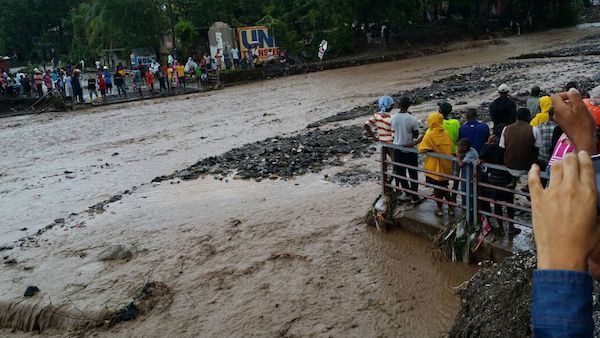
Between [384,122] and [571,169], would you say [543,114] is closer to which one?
[384,122]

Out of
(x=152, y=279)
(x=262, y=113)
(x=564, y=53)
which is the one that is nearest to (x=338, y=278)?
(x=152, y=279)

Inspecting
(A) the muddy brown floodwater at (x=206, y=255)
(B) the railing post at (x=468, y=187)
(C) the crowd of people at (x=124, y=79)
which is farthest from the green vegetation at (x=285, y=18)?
(B) the railing post at (x=468, y=187)

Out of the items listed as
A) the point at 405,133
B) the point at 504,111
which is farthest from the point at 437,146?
the point at 504,111

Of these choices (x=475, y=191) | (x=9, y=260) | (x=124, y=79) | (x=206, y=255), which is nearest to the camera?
(x=475, y=191)

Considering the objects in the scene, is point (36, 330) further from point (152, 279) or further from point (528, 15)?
point (528, 15)

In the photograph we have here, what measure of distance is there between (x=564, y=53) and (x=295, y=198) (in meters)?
25.8

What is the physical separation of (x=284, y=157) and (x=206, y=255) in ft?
16.9

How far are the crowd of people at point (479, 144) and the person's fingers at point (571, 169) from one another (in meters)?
3.59

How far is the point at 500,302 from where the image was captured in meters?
4.33

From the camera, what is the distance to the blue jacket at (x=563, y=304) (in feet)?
4.07

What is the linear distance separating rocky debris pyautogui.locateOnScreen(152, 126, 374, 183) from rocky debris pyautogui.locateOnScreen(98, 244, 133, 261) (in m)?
3.92

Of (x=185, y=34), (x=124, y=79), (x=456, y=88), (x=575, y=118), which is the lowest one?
(x=456, y=88)

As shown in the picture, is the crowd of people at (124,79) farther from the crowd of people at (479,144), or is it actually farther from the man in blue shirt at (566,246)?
the man in blue shirt at (566,246)

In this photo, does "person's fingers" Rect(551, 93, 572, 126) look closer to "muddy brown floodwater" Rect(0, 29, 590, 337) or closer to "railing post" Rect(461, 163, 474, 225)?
"muddy brown floodwater" Rect(0, 29, 590, 337)
